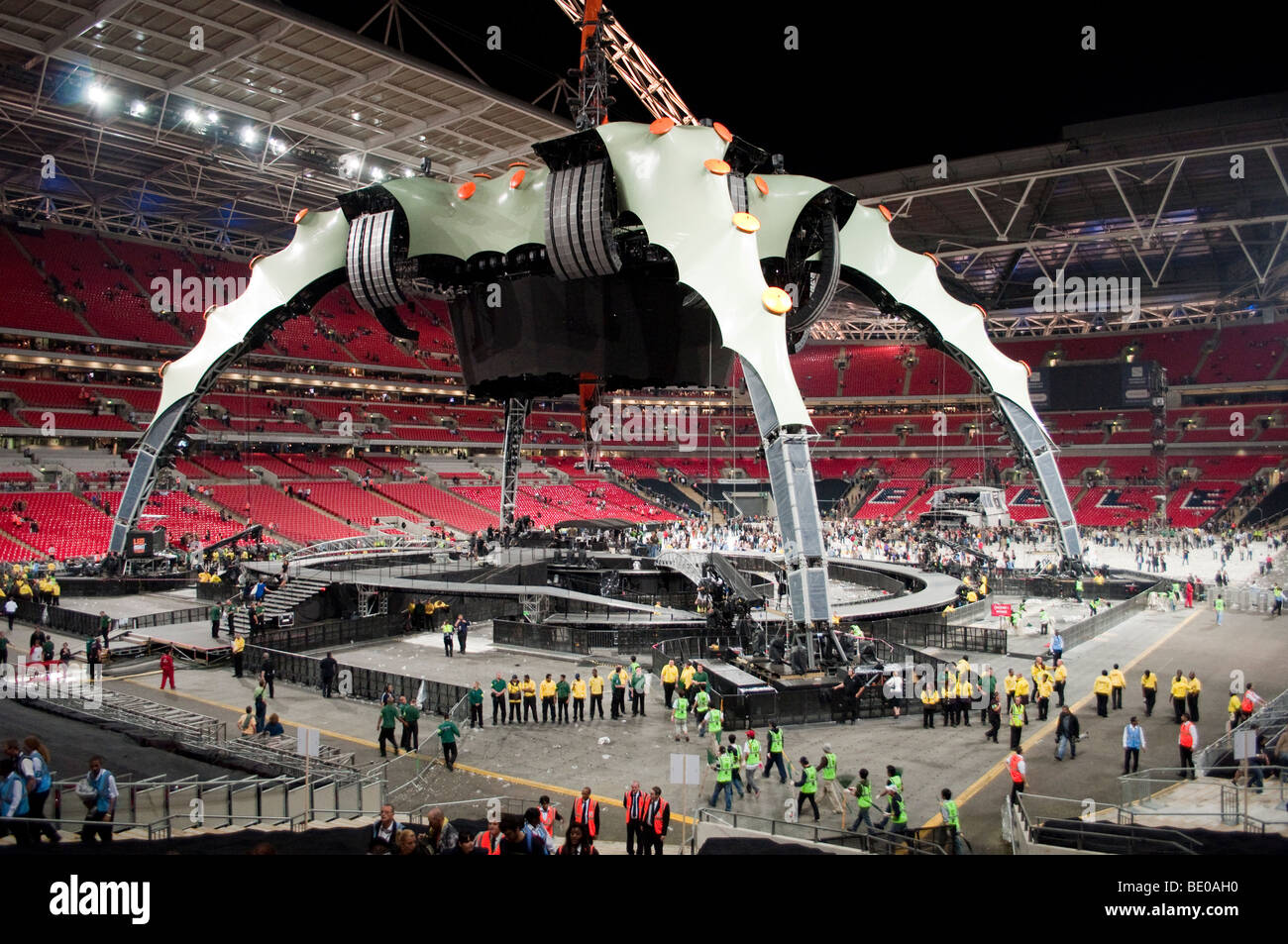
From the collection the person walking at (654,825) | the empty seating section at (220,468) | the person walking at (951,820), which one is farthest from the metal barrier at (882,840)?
the empty seating section at (220,468)

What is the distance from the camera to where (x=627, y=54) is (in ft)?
128

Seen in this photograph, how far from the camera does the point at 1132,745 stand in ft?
40.6

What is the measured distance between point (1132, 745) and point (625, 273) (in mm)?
18264

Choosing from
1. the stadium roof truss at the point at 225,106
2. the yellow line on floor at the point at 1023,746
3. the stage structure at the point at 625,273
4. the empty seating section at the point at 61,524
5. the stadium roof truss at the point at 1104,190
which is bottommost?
the yellow line on floor at the point at 1023,746

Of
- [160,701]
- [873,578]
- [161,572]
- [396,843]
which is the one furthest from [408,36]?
[396,843]

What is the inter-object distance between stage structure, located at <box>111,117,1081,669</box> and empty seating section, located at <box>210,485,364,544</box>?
17536 mm

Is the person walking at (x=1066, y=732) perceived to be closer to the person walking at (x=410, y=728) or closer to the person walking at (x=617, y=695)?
the person walking at (x=617, y=695)

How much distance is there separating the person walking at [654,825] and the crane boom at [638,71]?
31.5 metres

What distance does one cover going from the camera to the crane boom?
3525 centimetres

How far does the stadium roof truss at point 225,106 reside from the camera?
28750 millimetres

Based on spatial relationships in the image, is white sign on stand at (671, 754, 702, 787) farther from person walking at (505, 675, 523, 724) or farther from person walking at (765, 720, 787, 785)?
person walking at (505, 675, 523, 724)

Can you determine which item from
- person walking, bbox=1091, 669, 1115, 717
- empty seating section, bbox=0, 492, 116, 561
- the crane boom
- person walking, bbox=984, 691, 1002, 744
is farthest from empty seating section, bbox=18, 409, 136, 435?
person walking, bbox=1091, 669, 1115, 717

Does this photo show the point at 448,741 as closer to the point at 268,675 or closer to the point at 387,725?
the point at 387,725

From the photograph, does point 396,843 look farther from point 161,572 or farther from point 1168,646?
point 161,572
